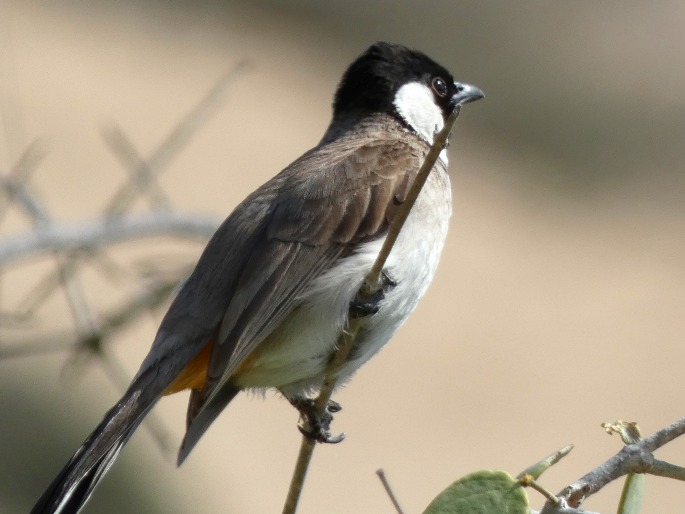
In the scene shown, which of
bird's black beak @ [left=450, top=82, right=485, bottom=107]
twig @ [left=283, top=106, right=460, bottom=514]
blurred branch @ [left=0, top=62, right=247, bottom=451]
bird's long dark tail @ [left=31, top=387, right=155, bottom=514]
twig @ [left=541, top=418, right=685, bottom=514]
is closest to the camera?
twig @ [left=541, top=418, right=685, bottom=514]

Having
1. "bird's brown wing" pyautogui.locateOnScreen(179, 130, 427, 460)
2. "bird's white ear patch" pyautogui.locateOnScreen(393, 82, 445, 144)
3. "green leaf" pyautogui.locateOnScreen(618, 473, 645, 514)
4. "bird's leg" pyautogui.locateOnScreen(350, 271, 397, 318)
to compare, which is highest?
"bird's white ear patch" pyautogui.locateOnScreen(393, 82, 445, 144)

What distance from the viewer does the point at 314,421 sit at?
3.10 meters

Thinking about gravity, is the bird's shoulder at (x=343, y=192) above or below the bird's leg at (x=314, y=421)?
above

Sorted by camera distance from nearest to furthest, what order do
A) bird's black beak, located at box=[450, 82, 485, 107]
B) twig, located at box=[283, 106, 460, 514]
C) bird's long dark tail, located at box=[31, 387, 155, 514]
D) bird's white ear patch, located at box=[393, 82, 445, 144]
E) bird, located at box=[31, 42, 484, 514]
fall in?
twig, located at box=[283, 106, 460, 514], bird's long dark tail, located at box=[31, 387, 155, 514], bird, located at box=[31, 42, 484, 514], bird's white ear patch, located at box=[393, 82, 445, 144], bird's black beak, located at box=[450, 82, 485, 107]

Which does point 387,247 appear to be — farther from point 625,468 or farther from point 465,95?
point 465,95

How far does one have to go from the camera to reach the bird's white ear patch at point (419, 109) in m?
3.83

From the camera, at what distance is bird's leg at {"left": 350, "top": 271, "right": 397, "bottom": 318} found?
295 cm

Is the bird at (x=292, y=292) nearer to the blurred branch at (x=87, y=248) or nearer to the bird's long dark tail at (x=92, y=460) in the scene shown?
the bird's long dark tail at (x=92, y=460)

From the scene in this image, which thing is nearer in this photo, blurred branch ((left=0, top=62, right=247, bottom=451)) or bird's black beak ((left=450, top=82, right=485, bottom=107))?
blurred branch ((left=0, top=62, right=247, bottom=451))

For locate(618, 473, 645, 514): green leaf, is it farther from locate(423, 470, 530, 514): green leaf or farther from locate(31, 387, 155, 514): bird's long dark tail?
locate(31, 387, 155, 514): bird's long dark tail

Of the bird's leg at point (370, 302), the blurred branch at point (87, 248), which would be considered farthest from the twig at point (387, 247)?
the blurred branch at point (87, 248)

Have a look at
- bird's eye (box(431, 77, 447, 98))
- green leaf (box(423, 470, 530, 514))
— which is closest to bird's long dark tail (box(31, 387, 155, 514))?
green leaf (box(423, 470, 530, 514))

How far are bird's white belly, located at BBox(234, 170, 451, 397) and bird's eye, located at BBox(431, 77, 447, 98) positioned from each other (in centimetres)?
90

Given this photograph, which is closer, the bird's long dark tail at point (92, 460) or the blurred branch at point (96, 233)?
the bird's long dark tail at point (92, 460)
